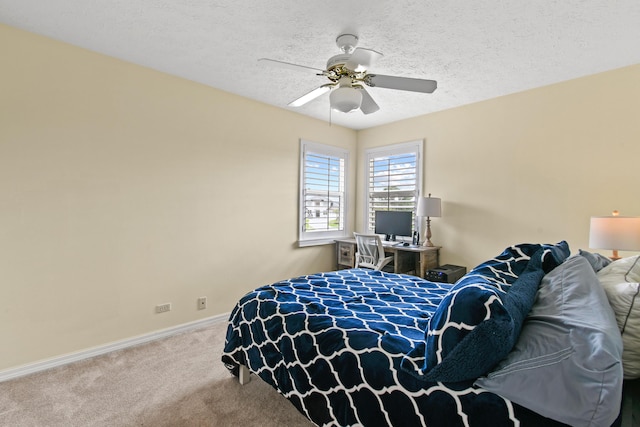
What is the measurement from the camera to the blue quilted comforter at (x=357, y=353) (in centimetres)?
117

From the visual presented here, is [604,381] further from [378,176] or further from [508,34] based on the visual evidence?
[378,176]

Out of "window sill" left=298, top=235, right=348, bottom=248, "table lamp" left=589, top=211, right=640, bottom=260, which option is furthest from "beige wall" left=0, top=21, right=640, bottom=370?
"table lamp" left=589, top=211, right=640, bottom=260

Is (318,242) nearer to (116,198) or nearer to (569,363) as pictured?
(116,198)

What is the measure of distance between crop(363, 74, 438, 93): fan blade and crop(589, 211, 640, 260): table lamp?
1.70 metres

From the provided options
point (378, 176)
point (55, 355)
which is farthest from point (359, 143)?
point (55, 355)

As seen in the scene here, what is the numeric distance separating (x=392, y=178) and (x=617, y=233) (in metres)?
2.57

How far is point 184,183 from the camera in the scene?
3154 millimetres

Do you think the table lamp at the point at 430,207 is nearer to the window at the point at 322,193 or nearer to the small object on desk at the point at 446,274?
the small object on desk at the point at 446,274

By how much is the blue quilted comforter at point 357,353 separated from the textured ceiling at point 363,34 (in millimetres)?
1617

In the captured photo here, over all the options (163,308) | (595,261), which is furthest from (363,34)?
(163,308)

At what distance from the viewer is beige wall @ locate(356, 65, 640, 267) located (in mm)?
2775

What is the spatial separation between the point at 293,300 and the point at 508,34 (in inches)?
94.9

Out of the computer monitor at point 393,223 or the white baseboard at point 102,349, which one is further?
the computer monitor at point 393,223

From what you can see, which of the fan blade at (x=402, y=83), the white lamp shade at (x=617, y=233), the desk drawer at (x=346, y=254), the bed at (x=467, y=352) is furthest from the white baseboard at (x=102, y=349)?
the white lamp shade at (x=617, y=233)
